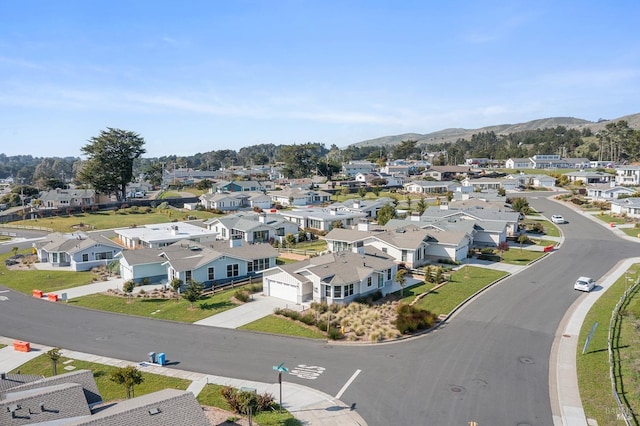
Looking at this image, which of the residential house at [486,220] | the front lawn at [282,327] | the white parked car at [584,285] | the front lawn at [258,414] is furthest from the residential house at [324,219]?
the front lawn at [258,414]

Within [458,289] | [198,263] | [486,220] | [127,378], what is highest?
[486,220]

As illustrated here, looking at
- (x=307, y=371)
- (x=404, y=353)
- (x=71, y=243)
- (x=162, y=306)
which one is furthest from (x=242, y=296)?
(x=71, y=243)

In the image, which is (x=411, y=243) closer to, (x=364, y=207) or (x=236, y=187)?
(x=364, y=207)

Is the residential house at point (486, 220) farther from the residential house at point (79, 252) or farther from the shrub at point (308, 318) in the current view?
the residential house at point (79, 252)

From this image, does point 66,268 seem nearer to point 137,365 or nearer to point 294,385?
point 137,365

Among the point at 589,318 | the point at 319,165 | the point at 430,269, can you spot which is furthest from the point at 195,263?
the point at 319,165

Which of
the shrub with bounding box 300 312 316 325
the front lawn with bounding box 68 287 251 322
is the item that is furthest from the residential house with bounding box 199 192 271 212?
the shrub with bounding box 300 312 316 325

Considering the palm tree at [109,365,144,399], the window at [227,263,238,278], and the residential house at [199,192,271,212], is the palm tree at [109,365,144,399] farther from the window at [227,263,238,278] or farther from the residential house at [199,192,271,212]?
the residential house at [199,192,271,212]

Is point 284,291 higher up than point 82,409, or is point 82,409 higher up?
point 82,409
